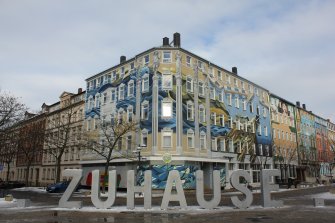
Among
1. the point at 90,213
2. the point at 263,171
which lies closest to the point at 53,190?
the point at 90,213

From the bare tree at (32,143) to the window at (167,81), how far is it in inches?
672

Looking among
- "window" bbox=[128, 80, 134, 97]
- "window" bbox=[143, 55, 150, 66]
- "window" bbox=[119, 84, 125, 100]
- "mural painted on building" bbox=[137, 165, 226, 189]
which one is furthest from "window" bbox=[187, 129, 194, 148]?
"window" bbox=[119, 84, 125, 100]

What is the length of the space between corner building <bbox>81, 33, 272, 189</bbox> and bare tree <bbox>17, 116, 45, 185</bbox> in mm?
7691

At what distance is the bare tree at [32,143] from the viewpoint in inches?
1659

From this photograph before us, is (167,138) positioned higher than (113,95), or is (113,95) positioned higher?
(113,95)

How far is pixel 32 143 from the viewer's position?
5225 centimetres

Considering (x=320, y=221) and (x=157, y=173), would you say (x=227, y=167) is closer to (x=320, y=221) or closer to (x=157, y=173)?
(x=157, y=173)

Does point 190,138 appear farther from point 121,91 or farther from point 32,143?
point 32,143

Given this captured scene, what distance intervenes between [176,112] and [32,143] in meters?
26.7

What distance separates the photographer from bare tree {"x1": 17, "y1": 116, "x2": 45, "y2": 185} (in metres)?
42.1

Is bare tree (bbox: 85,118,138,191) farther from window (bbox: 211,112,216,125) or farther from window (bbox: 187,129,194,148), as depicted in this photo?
window (bbox: 211,112,216,125)

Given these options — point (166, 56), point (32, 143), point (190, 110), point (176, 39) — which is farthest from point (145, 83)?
point (32, 143)

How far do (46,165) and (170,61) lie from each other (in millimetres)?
35719

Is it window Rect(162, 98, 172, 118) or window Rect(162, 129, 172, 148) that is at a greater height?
window Rect(162, 98, 172, 118)
